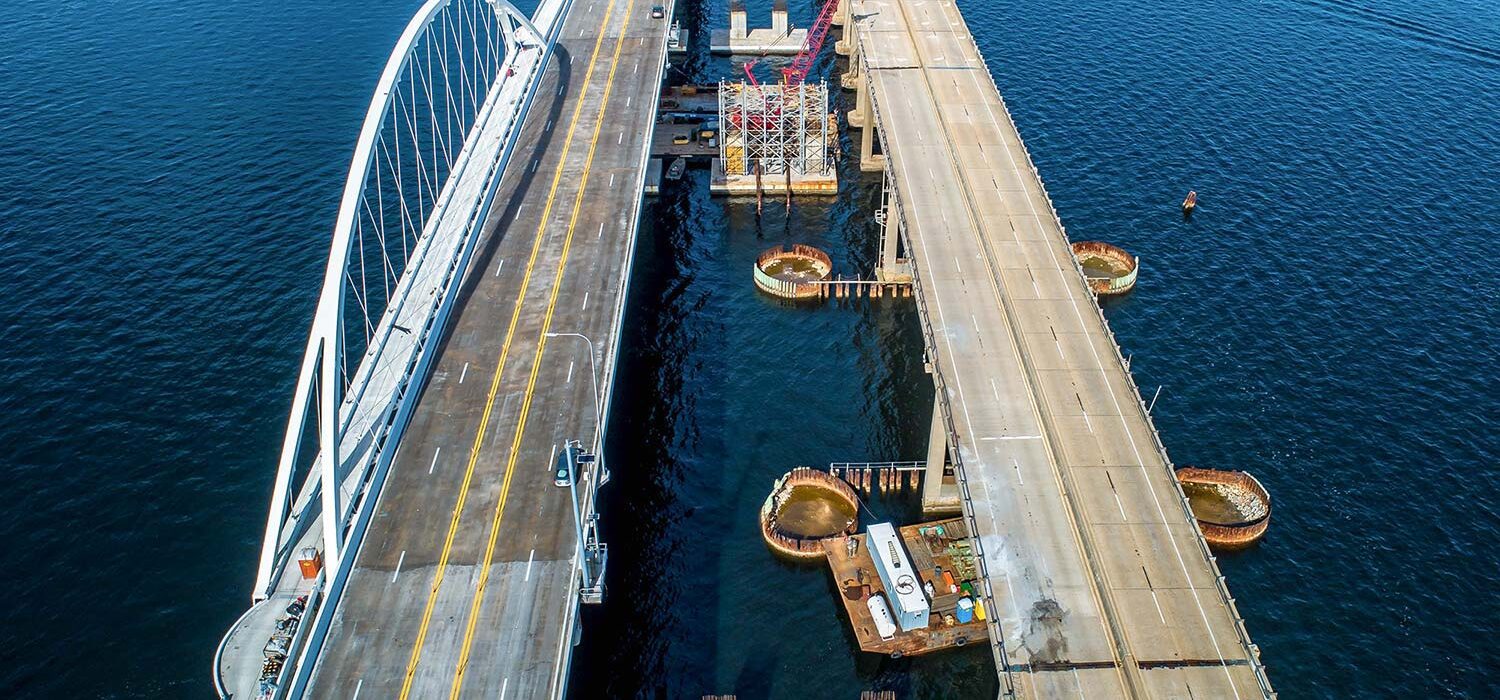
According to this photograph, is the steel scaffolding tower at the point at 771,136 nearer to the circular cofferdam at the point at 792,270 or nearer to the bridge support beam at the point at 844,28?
the circular cofferdam at the point at 792,270

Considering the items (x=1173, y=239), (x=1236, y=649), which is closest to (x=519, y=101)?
(x=1173, y=239)

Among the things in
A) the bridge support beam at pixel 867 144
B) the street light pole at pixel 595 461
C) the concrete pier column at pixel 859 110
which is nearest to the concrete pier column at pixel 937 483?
the street light pole at pixel 595 461

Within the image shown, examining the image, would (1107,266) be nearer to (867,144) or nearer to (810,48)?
(867,144)

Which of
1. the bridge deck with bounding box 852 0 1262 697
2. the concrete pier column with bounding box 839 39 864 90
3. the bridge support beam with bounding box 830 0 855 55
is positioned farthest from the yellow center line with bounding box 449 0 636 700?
the bridge support beam with bounding box 830 0 855 55

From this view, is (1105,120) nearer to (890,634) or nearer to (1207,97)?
(1207,97)

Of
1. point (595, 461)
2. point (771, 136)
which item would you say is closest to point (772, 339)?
point (595, 461)

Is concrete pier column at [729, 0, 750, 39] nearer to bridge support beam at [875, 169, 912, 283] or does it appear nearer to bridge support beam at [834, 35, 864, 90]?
bridge support beam at [834, 35, 864, 90]
